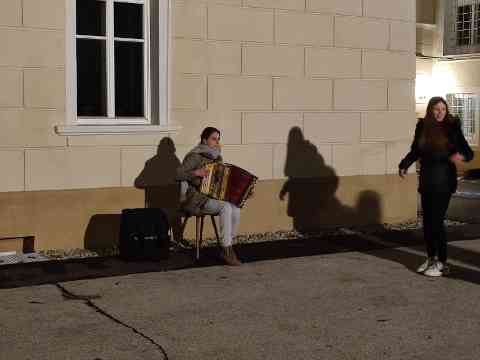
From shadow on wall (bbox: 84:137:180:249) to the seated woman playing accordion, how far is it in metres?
1.02

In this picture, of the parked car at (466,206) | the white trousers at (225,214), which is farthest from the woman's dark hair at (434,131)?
the parked car at (466,206)

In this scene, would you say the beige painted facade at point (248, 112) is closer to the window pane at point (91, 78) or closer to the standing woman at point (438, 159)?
the window pane at point (91, 78)

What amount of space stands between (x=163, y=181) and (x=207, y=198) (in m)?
1.30

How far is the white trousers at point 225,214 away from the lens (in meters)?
8.61

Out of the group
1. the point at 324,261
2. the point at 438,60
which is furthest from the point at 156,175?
the point at 438,60

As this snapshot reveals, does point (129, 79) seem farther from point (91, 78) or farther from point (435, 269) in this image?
point (435, 269)

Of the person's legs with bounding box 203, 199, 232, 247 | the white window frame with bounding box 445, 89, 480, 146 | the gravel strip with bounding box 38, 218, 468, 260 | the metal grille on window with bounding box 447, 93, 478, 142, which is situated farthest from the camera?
the metal grille on window with bounding box 447, 93, 478, 142

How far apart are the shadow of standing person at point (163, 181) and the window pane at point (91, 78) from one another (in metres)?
0.80

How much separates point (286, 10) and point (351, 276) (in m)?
4.03

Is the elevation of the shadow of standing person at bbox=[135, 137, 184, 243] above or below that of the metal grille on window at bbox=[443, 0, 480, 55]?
below

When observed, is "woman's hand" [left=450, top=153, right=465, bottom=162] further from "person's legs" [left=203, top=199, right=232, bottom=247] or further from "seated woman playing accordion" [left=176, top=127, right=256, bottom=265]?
"person's legs" [left=203, top=199, right=232, bottom=247]

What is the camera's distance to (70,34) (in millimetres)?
9219

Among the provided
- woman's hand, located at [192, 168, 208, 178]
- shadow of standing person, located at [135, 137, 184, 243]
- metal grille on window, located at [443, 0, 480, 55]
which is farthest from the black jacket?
metal grille on window, located at [443, 0, 480, 55]

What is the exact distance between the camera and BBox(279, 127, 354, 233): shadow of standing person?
1091cm
